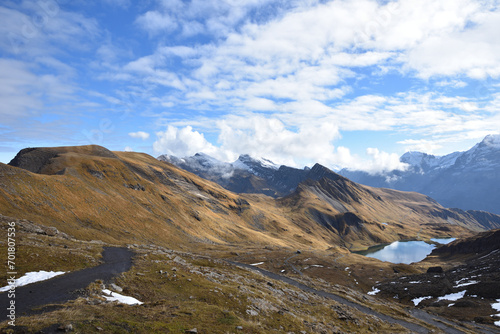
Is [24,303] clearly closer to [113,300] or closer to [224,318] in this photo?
[113,300]

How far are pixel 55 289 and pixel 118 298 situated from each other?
6.77m

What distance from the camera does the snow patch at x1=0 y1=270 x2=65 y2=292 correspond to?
28.9 metres

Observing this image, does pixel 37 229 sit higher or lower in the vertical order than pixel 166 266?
higher

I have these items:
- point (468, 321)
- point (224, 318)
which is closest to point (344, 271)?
point (468, 321)

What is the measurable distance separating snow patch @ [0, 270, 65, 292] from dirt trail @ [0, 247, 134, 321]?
2.64 feet

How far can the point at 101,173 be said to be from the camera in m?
143

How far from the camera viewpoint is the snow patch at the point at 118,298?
27531 millimetres

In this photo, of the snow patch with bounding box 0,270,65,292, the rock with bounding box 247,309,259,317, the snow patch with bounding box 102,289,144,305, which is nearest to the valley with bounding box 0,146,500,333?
the rock with bounding box 247,309,259,317

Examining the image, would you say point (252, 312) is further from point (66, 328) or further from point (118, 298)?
point (66, 328)

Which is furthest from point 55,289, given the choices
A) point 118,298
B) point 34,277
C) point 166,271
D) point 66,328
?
point 166,271

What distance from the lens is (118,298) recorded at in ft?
92.9

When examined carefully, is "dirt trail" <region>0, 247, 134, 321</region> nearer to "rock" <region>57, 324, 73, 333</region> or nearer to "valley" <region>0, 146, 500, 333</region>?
"valley" <region>0, 146, 500, 333</region>

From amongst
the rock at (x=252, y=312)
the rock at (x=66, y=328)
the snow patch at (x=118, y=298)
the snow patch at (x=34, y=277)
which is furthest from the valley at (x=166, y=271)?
the snow patch at (x=34, y=277)

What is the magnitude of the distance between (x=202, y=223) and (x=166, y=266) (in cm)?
12573
